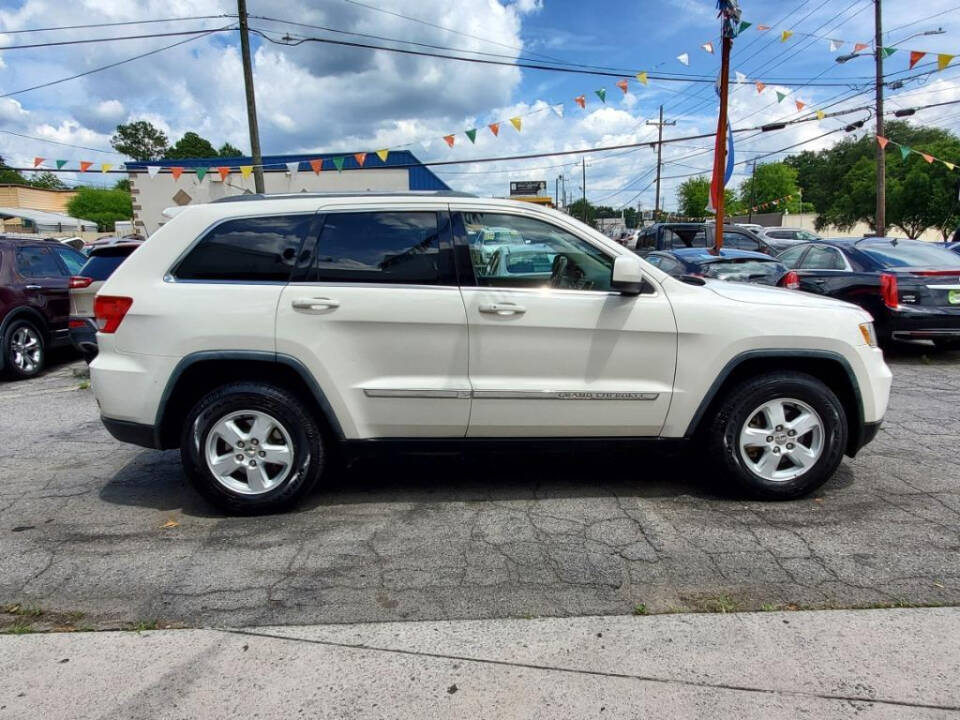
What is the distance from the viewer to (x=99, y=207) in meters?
82.8

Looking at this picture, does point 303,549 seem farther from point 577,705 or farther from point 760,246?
point 760,246

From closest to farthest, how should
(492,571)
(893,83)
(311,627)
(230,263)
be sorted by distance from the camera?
1. (311,627)
2. (492,571)
3. (230,263)
4. (893,83)

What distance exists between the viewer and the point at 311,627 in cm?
261

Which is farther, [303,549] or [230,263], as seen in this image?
[230,263]

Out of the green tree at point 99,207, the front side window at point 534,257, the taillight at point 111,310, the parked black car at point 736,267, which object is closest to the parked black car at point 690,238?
the parked black car at point 736,267

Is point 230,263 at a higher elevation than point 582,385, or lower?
higher

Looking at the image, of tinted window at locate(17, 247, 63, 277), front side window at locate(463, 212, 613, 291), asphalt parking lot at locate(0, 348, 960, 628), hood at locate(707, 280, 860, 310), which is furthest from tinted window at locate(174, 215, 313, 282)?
tinted window at locate(17, 247, 63, 277)

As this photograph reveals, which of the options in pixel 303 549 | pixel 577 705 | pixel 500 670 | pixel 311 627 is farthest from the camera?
pixel 303 549

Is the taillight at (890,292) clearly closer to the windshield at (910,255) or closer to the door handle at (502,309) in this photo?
the windshield at (910,255)

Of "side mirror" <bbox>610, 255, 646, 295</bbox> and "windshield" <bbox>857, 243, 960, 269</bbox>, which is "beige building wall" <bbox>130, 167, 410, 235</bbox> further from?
"side mirror" <bbox>610, 255, 646, 295</bbox>

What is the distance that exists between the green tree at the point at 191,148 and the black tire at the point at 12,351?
8953cm

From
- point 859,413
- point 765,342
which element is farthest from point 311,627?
point 859,413

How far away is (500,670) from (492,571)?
28.0 inches

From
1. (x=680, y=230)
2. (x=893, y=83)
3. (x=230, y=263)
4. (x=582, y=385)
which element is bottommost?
(x=582, y=385)
